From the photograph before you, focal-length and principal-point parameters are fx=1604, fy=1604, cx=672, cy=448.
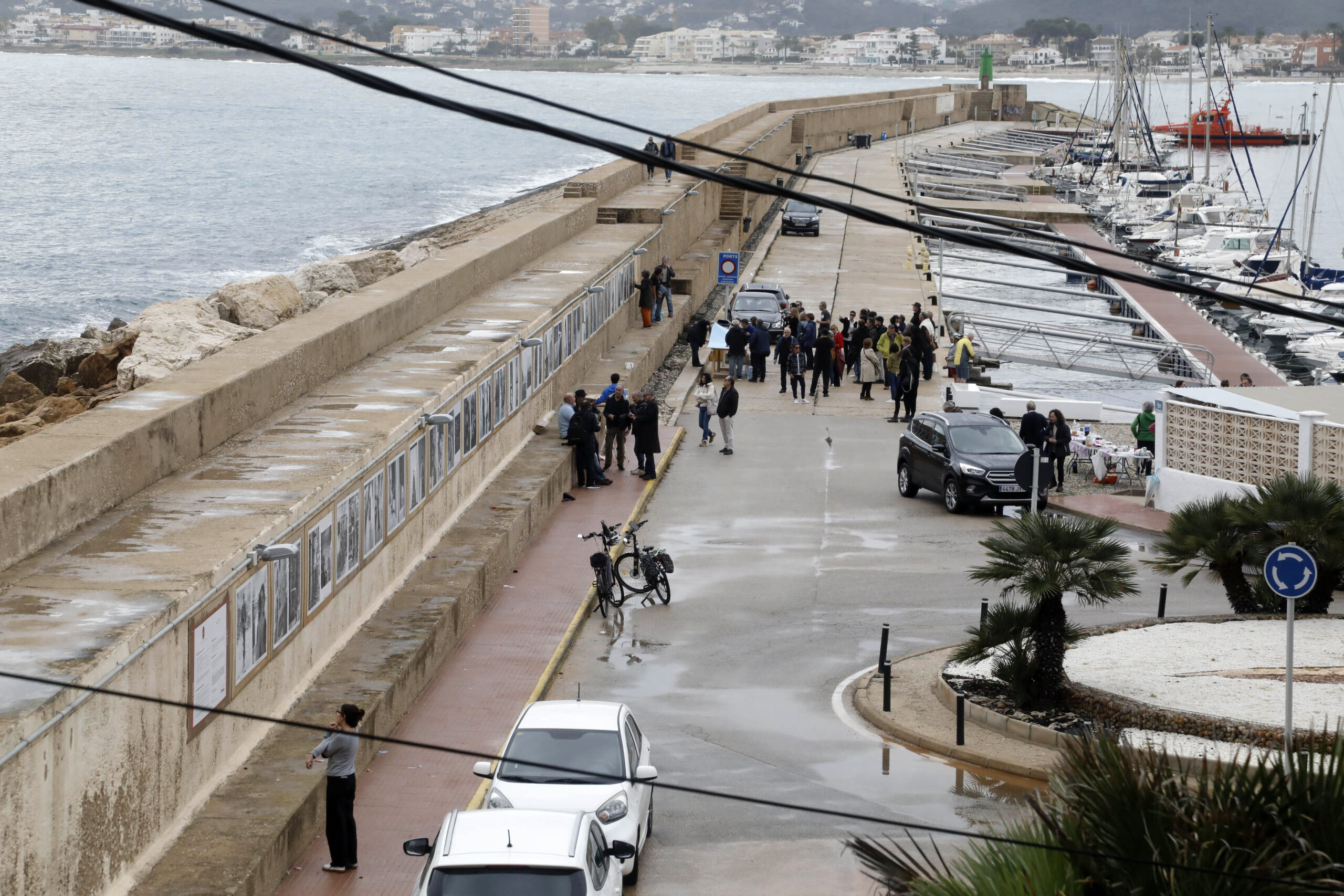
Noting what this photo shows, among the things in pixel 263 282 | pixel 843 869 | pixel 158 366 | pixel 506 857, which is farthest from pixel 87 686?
pixel 263 282

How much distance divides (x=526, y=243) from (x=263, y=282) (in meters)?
10.1

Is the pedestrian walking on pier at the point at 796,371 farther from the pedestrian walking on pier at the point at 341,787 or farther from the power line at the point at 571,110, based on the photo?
the pedestrian walking on pier at the point at 341,787

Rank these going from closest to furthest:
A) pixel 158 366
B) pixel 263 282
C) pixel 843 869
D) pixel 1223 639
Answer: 1. pixel 843 869
2. pixel 1223 639
3. pixel 158 366
4. pixel 263 282

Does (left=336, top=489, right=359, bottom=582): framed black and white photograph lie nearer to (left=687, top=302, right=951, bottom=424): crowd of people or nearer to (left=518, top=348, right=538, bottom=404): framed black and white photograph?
(left=518, top=348, right=538, bottom=404): framed black and white photograph

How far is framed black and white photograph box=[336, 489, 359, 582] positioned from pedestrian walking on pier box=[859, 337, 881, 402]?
60.3 feet

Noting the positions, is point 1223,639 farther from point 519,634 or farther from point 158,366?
point 158,366

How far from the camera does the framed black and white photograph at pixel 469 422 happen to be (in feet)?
67.9

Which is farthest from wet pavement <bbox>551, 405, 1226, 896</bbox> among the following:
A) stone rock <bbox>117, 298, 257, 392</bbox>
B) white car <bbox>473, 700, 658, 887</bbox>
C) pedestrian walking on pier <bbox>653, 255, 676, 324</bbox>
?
stone rock <bbox>117, 298, 257, 392</bbox>

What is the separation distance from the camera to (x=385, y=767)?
1381cm

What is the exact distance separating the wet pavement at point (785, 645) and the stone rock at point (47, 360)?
14633 millimetres

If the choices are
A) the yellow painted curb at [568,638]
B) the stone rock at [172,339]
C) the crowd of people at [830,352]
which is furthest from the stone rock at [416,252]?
the yellow painted curb at [568,638]

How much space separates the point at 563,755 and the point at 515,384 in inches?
494

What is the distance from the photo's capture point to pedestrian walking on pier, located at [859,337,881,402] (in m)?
32.7

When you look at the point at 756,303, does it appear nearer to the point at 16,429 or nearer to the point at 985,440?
the point at 985,440
